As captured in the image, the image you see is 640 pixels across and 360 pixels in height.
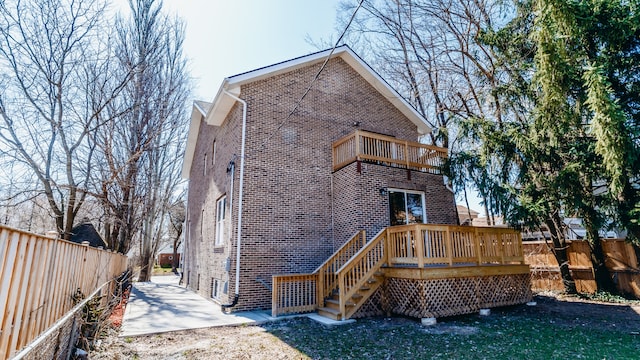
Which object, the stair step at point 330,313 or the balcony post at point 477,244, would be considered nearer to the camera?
the stair step at point 330,313

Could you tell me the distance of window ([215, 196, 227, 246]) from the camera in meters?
11.8

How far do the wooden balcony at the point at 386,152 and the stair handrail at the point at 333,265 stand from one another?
2.60 m

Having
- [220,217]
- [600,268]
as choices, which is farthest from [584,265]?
[220,217]

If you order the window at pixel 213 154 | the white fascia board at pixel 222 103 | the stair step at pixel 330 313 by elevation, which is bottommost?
the stair step at pixel 330 313

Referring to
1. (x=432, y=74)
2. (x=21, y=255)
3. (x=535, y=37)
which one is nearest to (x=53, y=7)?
(x=21, y=255)

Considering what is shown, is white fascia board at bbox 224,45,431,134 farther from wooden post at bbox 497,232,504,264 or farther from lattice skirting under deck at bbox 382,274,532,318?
lattice skirting under deck at bbox 382,274,532,318

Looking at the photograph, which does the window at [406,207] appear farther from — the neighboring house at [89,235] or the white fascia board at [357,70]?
the neighboring house at [89,235]

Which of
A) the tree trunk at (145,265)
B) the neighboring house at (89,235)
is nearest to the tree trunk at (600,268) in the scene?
the tree trunk at (145,265)

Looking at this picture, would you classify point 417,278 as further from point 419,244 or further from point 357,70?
point 357,70

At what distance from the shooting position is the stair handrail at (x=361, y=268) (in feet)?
26.8

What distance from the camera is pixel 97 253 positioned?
693cm

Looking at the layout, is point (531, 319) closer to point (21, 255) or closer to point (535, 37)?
point (535, 37)

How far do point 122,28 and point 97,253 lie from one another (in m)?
9.26

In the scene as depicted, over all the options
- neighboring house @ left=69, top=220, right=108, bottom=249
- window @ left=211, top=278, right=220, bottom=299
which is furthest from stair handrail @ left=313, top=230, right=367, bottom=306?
neighboring house @ left=69, top=220, right=108, bottom=249
